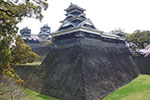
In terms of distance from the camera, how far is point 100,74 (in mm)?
11352

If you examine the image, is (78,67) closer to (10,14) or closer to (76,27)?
(76,27)

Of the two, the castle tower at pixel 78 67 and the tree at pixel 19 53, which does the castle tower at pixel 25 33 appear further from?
the tree at pixel 19 53

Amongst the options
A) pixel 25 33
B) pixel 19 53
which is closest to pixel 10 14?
pixel 19 53

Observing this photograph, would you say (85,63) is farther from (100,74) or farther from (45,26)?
(45,26)

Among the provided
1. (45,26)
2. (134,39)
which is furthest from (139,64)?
(45,26)

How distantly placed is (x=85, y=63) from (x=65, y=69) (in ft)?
6.88

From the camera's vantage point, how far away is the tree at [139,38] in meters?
24.5

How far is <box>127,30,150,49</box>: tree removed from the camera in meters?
24.5

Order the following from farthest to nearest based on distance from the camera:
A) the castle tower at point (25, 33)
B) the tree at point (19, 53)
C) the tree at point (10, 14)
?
the castle tower at point (25, 33), the tree at point (19, 53), the tree at point (10, 14)

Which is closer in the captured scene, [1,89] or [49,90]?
[1,89]

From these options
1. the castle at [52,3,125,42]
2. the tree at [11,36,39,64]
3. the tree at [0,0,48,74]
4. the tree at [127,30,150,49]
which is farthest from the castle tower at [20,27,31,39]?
the tree at [0,0,48,74]

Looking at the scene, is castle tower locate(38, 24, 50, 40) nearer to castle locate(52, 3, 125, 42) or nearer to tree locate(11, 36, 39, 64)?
castle locate(52, 3, 125, 42)

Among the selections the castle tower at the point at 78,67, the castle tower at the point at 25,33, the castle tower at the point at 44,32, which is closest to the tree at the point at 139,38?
the castle tower at the point at 78,67

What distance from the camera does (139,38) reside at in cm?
2530
